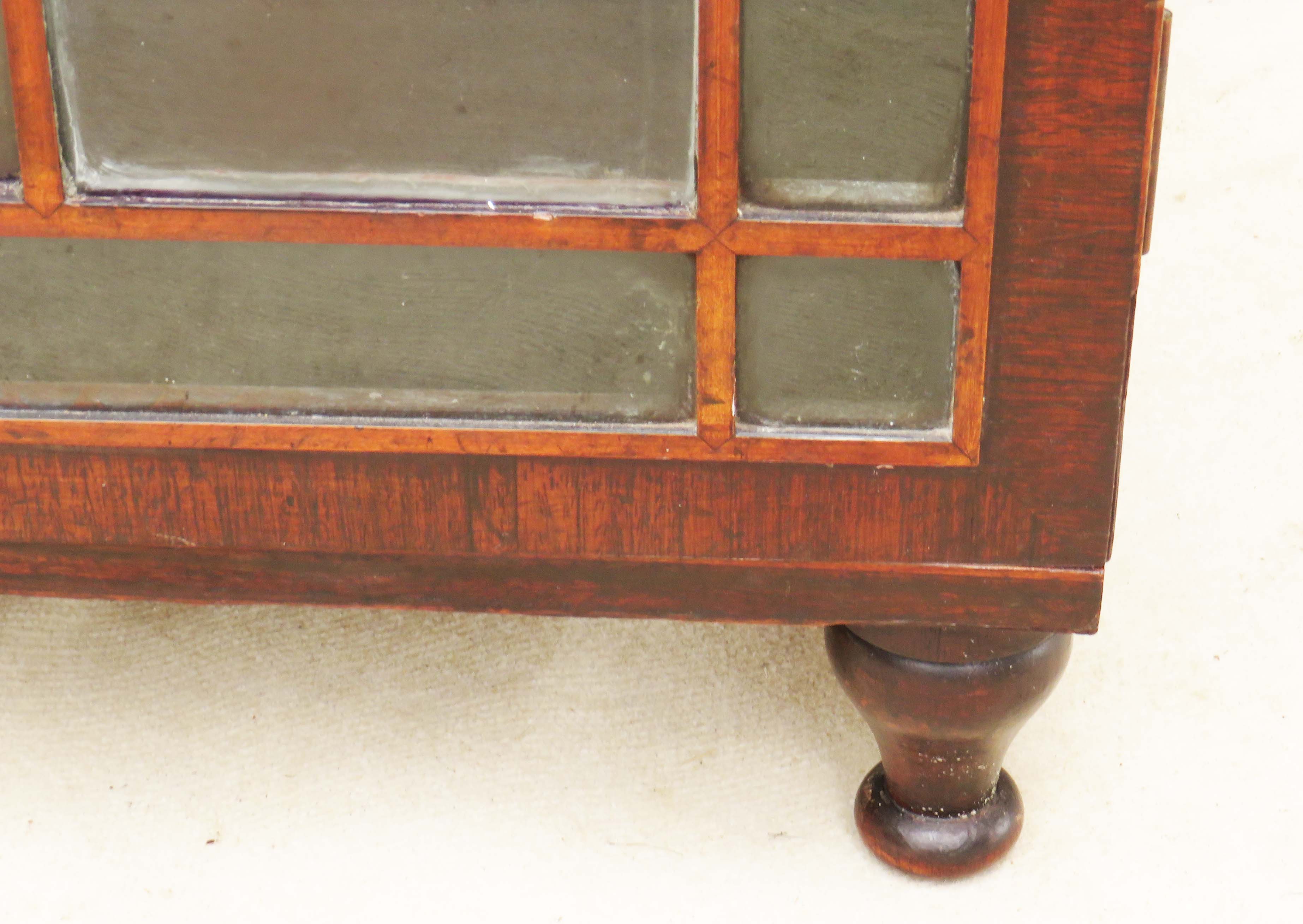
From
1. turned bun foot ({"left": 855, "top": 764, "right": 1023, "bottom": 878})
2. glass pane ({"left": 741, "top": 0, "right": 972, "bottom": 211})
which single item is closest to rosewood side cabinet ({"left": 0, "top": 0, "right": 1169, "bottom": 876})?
glass pane ({"left": 741, "top": 0, "right": 972, "bottom": 211})

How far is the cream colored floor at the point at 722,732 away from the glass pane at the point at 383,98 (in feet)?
1.13

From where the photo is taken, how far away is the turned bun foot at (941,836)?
737 millimetres

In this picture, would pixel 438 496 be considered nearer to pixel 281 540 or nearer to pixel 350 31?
pixel 281 540

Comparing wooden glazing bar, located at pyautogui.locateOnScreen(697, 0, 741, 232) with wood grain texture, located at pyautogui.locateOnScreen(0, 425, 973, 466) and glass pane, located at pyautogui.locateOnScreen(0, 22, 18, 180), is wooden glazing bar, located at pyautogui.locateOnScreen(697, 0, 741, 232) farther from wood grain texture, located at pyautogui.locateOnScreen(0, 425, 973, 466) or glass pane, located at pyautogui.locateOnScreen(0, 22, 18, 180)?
glass pane, located at pyautogui.locateOnScreen(0, 22, 18, 180)

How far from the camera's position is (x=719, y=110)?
57cm

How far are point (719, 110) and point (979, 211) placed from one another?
105mm

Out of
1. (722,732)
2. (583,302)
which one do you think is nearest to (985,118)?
(583,302)

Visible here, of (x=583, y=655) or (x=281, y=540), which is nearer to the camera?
(x=281, y=540)

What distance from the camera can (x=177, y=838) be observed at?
0.77m

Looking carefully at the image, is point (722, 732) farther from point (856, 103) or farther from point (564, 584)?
point (856, 103)

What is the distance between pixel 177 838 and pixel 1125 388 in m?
0.51

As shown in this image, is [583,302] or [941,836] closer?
[583,302]

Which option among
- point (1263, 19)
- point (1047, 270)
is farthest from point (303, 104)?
point (1263, 19)

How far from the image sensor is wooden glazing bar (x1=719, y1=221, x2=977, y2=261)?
0.58 m
